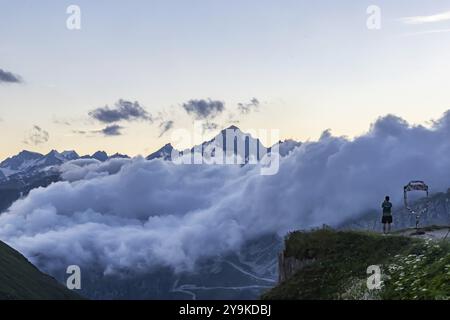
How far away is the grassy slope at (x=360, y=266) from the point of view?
2530 cm

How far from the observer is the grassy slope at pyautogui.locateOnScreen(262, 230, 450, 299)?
→ 25297 millimetres

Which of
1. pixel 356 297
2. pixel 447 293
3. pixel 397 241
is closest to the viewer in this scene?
pixel 447 293

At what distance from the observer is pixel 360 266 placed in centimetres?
3469

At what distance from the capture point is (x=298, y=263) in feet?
134

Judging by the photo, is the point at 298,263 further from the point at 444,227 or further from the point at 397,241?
the point at 444,227

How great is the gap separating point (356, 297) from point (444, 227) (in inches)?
693

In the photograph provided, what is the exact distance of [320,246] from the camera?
131 ft
